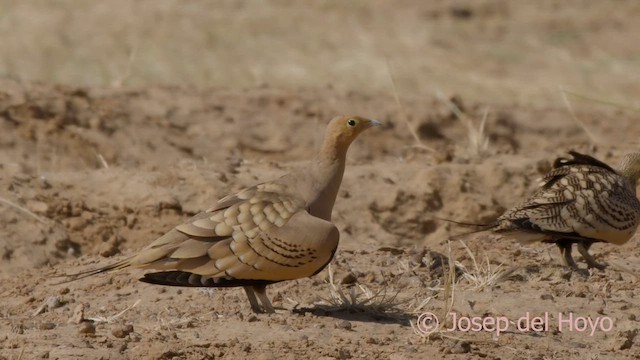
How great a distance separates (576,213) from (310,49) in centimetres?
903

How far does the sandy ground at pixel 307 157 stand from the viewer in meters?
6.51

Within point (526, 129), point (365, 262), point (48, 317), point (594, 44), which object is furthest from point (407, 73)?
point (48, 317)

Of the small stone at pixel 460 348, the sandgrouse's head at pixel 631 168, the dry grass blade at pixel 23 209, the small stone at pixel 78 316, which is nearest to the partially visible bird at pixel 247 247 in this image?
the small stone at pixel 78 316

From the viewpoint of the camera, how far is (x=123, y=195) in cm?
927

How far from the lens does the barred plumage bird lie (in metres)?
7.78

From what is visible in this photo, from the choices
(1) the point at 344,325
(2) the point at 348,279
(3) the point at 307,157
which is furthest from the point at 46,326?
(3) the point at 307,157

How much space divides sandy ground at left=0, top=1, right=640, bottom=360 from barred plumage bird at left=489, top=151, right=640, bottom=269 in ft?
0.68

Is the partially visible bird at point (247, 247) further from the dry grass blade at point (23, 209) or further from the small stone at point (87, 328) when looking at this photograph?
the dry grass blade at point (23, 209)

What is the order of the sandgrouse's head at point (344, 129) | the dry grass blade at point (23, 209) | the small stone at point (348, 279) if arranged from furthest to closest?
the dry grass blade at point (23, 209) < the small stone at point (348, 279) < the sandgrouse's head at point (344, 129)

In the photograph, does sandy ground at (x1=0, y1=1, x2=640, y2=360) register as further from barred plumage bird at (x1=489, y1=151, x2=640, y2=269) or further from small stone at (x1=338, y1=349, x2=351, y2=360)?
barred plumage bird at (x1=489, y1=151, x2=640, y2=269)

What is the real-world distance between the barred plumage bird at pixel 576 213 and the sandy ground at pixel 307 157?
0.21 metres

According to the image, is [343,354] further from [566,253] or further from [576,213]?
[566,253]

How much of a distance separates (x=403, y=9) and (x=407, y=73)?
4.27 metres

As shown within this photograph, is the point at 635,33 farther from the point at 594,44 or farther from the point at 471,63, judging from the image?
the point at 471,63
